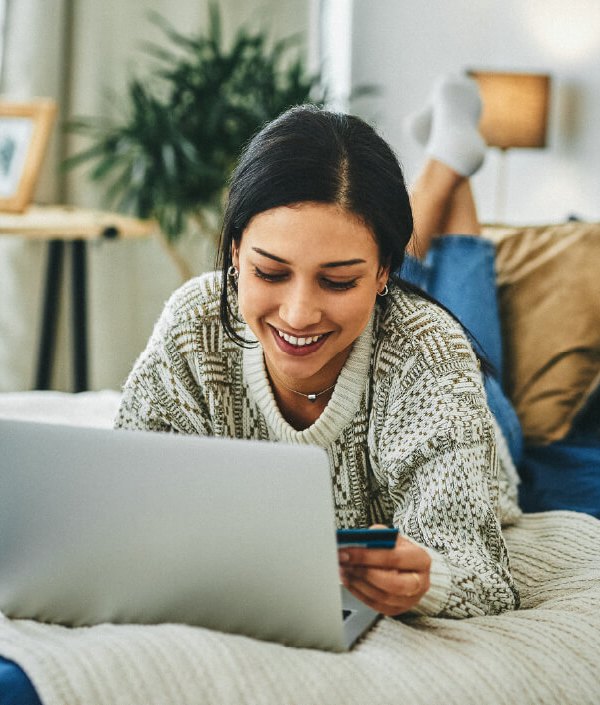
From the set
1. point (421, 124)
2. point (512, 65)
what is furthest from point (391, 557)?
point (512, 65)

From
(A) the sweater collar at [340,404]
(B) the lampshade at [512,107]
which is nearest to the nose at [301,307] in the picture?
(A) the sweater collar at [340,404]

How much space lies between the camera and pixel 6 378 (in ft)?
11.2

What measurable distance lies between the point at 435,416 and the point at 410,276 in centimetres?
69

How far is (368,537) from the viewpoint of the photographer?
83 centimetres

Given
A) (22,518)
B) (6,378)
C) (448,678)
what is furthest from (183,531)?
(6,378)

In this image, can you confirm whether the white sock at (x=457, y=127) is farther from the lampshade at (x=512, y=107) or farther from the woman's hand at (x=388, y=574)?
the woman's hand at (x=388, y=574)

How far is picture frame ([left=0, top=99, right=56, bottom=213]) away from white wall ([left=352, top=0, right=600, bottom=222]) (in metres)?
1.05

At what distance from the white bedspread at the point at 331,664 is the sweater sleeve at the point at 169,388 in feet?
1.28

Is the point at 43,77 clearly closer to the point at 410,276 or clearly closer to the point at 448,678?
the point at 410,276

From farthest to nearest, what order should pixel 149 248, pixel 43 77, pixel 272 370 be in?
1. pixel 149 248
2. pixel 43 77
3. pixel 272 370

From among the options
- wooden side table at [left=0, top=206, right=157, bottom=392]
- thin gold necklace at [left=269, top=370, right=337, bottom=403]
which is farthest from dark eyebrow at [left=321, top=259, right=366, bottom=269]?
wooden side table at [left=0, top=206, right=157, bottom=392]

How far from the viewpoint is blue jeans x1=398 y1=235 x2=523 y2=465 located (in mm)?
1705

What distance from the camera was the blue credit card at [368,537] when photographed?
83cm

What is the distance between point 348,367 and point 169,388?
245 mm
